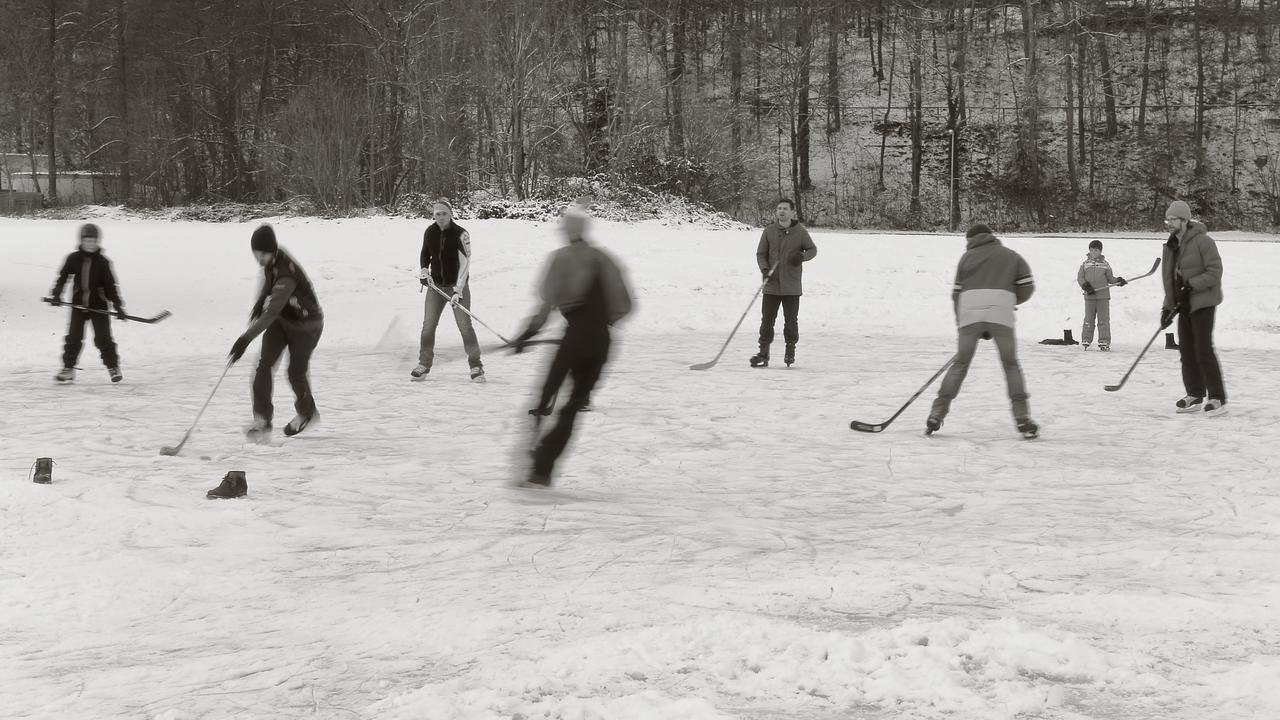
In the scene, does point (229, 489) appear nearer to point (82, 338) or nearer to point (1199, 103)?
point (82, 338)

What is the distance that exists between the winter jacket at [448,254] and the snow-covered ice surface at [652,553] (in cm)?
102

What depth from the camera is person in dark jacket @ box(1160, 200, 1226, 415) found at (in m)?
9.03

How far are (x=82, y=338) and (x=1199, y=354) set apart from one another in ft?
31.9

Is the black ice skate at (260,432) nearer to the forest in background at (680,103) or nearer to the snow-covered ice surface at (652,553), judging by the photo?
the snow-covered ice surface at (652,553)

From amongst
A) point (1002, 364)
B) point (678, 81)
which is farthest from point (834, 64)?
point (1002, 364)

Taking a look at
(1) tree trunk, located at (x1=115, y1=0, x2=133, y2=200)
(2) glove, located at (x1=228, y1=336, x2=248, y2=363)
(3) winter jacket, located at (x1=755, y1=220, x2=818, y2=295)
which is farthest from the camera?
(1) tree trunk, located at (x1=115, y1=0, x2=133, y2=200)

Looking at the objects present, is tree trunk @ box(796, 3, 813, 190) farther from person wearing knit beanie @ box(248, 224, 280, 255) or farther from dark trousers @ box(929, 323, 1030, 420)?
person wearing knit beanie @ box(248, 224, 280, 255)

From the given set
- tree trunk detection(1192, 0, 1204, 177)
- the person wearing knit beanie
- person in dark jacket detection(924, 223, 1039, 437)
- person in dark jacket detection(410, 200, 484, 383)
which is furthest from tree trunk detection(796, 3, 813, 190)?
the person wearing knit beanie

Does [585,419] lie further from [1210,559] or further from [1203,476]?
[1210,559]

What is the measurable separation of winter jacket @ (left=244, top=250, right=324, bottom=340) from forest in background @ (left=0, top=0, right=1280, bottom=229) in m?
20.5

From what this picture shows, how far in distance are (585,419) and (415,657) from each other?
5136 mm

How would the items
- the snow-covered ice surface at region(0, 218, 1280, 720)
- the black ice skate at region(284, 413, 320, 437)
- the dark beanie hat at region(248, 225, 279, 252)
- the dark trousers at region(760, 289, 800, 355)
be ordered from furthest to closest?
the dark trousers at region(760, 289, 800, 355) < the black ice skate at region(284, 413, 320, 437) < the dark beanie hat at region(248, 225, 279, 252) < the snow-covered ice surface at region(0, 218, 1280, 720)

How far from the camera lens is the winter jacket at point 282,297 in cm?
752

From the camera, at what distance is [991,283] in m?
8.10
